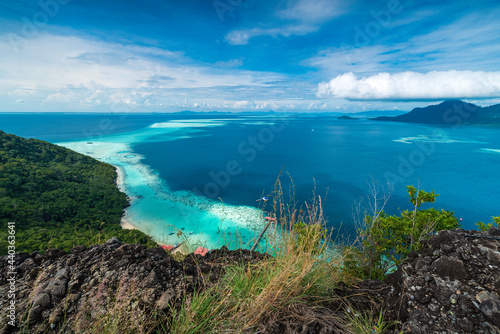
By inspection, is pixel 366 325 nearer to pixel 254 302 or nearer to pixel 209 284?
pixel 254 302

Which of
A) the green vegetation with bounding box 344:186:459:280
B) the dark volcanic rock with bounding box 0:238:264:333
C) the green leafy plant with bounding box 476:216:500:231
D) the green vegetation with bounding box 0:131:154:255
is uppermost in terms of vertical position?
the dark volcanic rock with bounding box 0:238:264:333

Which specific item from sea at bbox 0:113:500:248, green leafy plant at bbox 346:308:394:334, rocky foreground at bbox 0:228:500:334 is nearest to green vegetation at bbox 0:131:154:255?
sea at bbox 0:113:500:248

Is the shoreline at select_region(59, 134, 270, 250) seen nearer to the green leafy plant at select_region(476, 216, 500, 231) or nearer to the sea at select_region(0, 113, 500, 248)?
the sea at select_region(0, 113, 500, 248)

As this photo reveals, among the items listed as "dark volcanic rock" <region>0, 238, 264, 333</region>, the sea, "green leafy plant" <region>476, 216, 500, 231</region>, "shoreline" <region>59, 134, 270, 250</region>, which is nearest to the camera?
"dark volcanic rock" <region>0, 238, 264, 333</region>

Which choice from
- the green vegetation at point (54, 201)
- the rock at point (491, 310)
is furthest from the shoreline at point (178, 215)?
the rock at point (491, 310)

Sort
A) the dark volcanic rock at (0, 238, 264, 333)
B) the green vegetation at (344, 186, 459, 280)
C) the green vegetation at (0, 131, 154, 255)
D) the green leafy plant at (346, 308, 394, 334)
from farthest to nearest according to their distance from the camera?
the green vegetation at (0, 131, 154, 255), the green vegetation at (344, 186, 459, 280), the dark volcanic rock at (0, 238, 264, 333), the green leafy plant at (346, 308, 394, 334)

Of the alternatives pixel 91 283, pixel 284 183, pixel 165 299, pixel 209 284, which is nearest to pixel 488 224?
pixel 209 284

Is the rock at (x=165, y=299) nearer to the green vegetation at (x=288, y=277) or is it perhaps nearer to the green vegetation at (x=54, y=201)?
the green vegetation at (x=288, y=277)
